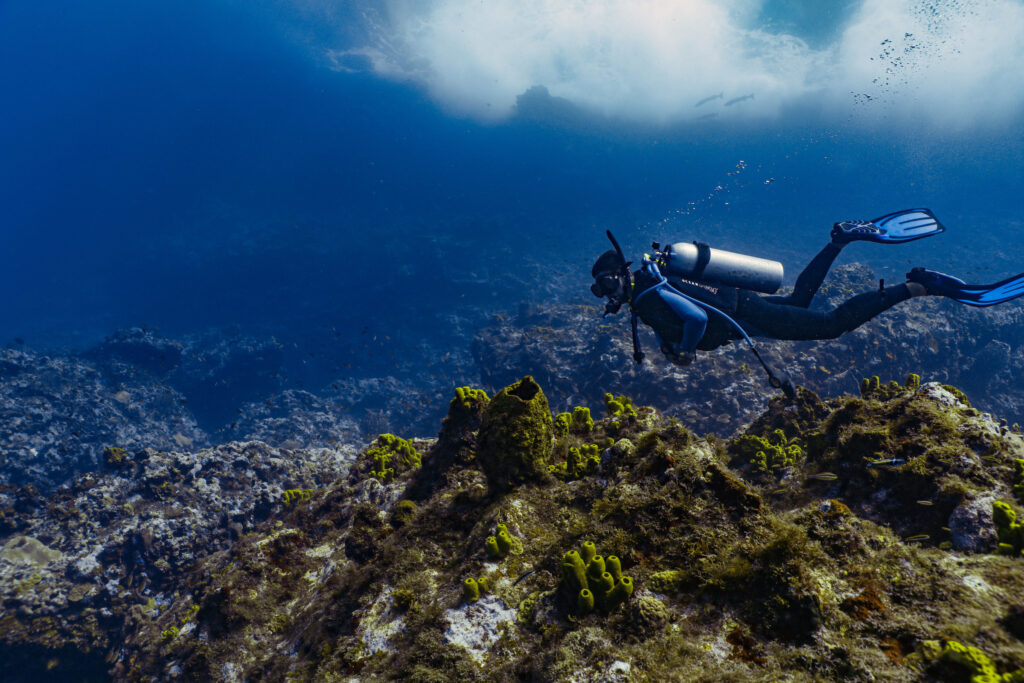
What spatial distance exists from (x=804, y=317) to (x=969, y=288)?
197 cm

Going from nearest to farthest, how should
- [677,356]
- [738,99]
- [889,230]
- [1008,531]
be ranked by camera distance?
[1008,531]
[677,356]
[889,230]
[738,99]

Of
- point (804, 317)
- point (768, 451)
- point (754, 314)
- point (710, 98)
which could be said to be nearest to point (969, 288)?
point (804, 317)

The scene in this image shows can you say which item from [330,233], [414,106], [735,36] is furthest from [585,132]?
[330,233]

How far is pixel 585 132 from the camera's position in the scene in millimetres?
113312

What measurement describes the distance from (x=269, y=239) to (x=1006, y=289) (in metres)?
73.2

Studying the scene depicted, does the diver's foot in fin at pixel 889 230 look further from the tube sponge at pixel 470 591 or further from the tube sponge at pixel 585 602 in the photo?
the tube sponge at pixel 470 591

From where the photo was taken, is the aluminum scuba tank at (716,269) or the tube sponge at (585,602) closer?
the tube sponge at (585,602)

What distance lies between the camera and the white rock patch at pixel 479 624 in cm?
299

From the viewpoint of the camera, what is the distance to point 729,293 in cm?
551

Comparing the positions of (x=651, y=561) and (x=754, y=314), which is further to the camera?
(x=754, y=314)

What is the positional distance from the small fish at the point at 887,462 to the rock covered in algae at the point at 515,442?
10.6 feet

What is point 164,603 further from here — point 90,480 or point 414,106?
point 414,106

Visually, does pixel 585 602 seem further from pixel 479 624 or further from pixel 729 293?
pixel 729 293

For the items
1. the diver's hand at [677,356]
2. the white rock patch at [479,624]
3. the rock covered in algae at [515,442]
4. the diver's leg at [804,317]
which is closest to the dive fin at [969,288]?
the diver's leg at [804,317]
